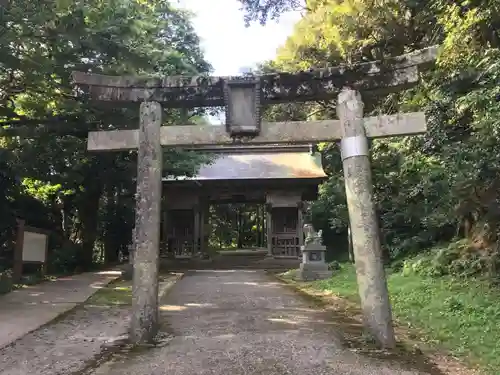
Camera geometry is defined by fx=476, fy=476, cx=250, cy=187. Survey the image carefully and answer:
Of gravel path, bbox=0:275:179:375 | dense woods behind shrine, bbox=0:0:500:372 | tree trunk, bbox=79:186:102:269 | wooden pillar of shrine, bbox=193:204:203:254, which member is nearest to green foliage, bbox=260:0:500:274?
dense woods behind shrine, bbox=0:0:500:372

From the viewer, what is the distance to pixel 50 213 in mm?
19750

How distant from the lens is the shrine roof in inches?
880

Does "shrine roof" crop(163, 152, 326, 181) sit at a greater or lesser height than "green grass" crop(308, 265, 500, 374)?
greater

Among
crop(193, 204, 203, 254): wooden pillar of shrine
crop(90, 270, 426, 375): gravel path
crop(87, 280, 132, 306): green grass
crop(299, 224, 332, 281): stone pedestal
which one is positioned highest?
crop(193, 204, 203, 254): wooden pillar of shrine

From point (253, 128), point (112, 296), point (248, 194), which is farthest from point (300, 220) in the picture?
point (253, 128)

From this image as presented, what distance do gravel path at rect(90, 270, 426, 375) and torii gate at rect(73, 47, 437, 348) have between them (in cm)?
81

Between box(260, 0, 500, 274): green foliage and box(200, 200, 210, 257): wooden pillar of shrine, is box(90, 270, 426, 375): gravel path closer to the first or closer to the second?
box(260, 0, 500, 274): green foliage

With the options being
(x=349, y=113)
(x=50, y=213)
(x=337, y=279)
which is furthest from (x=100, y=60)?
(x=50, y=213)

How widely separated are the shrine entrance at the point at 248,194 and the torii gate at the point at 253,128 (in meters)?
14.3

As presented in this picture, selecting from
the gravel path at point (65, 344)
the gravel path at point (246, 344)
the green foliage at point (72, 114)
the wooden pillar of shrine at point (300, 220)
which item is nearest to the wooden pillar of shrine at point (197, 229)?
the green foliage at point (72, 114)

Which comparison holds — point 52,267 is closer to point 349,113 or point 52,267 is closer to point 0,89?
point 0,89

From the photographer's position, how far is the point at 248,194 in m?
24.5

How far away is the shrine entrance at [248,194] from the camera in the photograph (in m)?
22.6

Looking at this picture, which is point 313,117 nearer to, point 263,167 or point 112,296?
point 263,167
